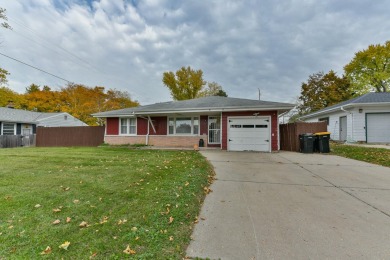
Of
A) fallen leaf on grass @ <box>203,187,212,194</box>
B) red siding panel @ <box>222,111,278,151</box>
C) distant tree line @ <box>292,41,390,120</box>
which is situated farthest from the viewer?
distant tree line @ <box>292,41,390,120</box>

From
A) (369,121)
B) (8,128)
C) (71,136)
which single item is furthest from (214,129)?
(8,128)

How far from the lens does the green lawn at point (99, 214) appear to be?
2186mm

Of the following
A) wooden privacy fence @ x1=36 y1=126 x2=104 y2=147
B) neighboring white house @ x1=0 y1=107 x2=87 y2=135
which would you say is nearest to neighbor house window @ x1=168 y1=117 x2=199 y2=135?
wooden privacy fence @ x1=36 y1=126 x2=104 y2=147

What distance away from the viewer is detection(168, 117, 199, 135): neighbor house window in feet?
45.1

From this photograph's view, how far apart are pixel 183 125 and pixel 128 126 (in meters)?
4.48

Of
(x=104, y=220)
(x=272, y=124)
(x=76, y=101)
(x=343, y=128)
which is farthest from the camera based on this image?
(x=76, y=101)

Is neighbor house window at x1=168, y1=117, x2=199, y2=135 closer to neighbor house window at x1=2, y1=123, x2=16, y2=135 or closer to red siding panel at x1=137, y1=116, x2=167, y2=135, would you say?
red siding panel at x1=137, y1=116, x2=167, y2=135

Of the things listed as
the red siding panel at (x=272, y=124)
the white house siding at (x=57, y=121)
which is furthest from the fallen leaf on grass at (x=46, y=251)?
the white house siding at (x=57, y=121)

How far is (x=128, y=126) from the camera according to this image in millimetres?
15109

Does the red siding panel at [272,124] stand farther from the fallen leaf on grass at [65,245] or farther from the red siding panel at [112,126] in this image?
the fallen leaf on grass at [65,245]

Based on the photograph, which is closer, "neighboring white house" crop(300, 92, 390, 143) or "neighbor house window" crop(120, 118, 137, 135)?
"neighboring white house" crop(300, 92, 390, 143)

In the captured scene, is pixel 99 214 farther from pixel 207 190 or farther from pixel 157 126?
pixel 157 126

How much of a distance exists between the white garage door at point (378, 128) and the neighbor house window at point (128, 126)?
16.7 meters

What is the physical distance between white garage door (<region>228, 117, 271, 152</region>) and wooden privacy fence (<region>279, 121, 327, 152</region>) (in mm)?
1578
